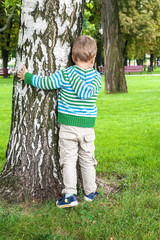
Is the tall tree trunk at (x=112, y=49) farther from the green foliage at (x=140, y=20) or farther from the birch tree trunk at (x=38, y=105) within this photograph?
the green foliage at (x=140, y=20)

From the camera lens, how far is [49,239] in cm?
248

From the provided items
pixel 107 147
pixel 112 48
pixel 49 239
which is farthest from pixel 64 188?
pixel 112 48

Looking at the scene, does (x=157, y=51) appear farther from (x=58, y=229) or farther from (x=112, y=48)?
(x=58, y=229)

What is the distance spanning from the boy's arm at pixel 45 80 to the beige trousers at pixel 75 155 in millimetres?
437

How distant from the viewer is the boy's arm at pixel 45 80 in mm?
3041

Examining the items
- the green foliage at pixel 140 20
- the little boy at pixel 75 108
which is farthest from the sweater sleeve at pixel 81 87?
→ the green foliage at pixel 140 20

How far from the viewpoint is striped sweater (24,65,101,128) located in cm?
304

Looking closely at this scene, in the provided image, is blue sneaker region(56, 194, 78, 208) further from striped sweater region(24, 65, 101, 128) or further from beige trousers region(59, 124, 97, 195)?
striped sweater region(24, 65, 101, 128)

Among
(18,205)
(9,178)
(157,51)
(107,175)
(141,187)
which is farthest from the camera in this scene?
(157,51)

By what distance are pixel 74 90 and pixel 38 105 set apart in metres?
0.43

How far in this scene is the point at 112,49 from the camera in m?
14.3

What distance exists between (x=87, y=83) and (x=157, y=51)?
157 ft

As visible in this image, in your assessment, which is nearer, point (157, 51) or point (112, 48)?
point (112, 48)

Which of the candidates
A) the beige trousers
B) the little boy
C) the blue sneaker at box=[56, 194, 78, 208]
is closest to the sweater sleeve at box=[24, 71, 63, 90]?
the little boy
